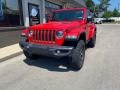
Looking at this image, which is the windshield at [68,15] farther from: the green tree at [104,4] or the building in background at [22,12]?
the green tree at [104,4]

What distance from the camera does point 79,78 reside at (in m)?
4.95

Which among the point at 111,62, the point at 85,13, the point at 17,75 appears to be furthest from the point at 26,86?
the point at 85,13

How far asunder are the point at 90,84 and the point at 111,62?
2.18 m

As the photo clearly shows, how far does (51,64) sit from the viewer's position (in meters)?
6.22

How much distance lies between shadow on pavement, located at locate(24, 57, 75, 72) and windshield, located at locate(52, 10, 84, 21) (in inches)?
64.7

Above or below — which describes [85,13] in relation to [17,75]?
above

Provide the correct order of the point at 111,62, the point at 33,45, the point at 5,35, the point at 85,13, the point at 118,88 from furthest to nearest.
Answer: the point at 5,35 → the point at 85,13 → the point at 111,62 → the point at 33,45 → the point at 118,88

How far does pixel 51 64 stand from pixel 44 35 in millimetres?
1247

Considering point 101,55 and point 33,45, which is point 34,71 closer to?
point 33,45

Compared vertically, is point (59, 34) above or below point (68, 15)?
below

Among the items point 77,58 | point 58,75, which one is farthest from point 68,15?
point 58,75

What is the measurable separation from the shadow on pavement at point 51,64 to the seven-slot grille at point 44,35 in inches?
39.6

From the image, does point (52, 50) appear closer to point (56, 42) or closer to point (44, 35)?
point (56, 42)

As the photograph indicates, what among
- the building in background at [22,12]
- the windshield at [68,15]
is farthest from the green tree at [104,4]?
the windshield at [68,15]
